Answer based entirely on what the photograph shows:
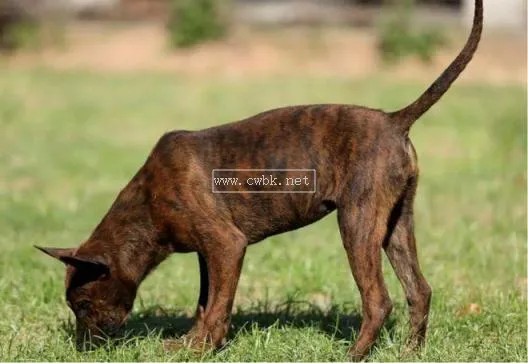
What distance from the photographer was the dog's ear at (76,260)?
18.8 feet

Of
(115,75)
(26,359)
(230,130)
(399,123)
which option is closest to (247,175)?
(230,130)

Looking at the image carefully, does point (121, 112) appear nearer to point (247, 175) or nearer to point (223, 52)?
point (223, 52)

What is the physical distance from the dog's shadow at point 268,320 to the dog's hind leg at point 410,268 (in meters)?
0.33

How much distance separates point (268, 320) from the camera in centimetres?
678

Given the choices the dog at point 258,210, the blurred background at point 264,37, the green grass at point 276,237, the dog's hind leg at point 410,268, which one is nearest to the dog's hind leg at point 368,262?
the dog at point 258,210

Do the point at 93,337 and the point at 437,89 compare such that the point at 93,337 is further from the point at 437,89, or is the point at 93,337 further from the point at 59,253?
the point at 437,89

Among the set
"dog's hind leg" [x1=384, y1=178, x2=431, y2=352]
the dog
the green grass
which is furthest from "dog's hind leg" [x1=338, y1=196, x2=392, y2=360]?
"dog's hind leg" [x1=384, y1=178, x2=431, y2=352]

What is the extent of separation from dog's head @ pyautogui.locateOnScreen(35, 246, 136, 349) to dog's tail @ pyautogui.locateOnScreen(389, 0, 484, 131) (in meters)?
1.87

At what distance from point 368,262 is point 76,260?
1.64 m

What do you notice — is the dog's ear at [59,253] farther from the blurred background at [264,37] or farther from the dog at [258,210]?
the blurred background at [264,37]

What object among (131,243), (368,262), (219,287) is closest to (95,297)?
(131,243)

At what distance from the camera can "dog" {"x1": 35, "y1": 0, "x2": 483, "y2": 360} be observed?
5660 millimetres

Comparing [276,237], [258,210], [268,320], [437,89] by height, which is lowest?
[276,237]

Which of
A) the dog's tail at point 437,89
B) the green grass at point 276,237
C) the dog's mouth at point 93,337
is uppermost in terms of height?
the dog's tail at point 437,89
